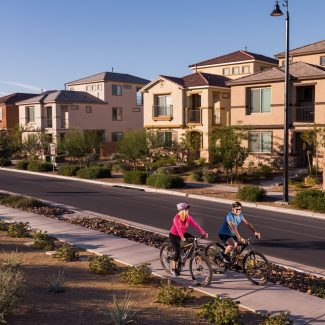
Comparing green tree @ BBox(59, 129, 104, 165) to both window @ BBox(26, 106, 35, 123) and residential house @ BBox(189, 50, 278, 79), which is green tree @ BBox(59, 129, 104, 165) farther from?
window @ BBox(26, 106, 35, 123)

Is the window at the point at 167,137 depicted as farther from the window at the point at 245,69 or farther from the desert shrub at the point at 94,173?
the window at the point at 245,69

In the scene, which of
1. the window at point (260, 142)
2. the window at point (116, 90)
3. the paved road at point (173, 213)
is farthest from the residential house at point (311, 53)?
the window at point (116, 90)

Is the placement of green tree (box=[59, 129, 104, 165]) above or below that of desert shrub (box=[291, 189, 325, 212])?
above

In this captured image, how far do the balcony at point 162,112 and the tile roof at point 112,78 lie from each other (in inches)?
665

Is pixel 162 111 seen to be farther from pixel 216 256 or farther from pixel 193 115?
pixel 216 256

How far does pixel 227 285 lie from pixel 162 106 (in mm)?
33555

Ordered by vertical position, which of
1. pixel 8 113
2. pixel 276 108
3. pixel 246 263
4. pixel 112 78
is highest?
pixel 112 78

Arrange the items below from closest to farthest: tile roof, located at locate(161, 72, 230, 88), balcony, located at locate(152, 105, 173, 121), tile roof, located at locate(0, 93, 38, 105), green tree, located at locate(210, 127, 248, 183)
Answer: green tree, located at locate(210, 127, 248, 183)
tile roof, located at locate(161, 72, 230, 88)
balcony, located at locate(152, 105, 173, 121)
tile roof, located at locate(0, 93, 38, 105)

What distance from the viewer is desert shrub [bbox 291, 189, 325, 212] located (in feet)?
64.5

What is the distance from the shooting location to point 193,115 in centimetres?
4025

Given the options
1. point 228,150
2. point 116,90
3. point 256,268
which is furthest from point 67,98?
point 256,268

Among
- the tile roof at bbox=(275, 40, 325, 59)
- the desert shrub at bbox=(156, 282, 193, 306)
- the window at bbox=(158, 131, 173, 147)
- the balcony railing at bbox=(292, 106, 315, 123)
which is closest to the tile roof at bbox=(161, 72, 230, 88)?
the window at bbox=(158, 131, 173, 147)

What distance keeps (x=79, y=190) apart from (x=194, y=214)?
33.9 ft

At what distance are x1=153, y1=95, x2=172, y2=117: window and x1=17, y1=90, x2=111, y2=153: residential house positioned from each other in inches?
564
